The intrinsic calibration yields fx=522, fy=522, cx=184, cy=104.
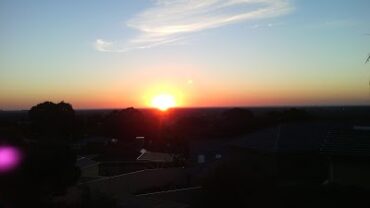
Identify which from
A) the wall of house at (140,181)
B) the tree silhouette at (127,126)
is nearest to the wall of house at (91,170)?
the wall of house at (140,181)

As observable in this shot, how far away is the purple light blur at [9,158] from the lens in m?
18.1

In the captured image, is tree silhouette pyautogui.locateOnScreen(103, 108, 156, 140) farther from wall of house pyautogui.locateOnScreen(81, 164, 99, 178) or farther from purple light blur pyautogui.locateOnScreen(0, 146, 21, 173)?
purple light blur pyautogui.locateOnScreen(0, 146, 21, 173)

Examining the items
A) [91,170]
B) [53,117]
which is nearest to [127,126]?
[53,117]

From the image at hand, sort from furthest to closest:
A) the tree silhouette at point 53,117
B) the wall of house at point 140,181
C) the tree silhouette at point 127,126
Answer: the tree silhouette at point 127,126, the tree silhouette at point 53,117, the wall of house at point 140,181

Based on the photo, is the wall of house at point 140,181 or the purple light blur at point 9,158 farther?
the wall of house at point 140,181

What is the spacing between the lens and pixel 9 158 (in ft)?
61.0

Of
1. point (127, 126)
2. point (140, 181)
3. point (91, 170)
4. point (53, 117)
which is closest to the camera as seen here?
point (140, 181)

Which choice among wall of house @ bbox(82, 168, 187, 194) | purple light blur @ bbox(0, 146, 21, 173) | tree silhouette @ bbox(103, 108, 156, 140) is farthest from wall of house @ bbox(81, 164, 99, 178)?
tree silhouette @ bbox(103, 108, 156, 140)

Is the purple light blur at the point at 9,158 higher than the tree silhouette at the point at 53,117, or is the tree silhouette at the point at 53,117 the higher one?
the tree silhouette at the point at 53,117

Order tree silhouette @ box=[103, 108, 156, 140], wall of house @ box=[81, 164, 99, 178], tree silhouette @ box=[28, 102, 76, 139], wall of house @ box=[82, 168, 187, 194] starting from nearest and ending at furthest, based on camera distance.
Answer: wall of house @ box=[82, 168, 187, 194], wall of house @ box=[81, 164, 99, 178], tree silhouette @ box=[28, 102, 76, 139], tree silhouette @ box=[103, 108, 156, 140]

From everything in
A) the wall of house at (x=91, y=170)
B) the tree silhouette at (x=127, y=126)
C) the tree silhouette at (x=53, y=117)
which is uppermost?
the tree silhouette at (x=53, y=117)

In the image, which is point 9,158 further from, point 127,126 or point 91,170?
point 127,126

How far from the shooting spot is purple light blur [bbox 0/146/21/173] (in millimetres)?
18109

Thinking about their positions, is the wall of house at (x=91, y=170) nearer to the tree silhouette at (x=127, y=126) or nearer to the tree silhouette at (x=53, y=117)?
the tree silhouette at (x=53, y=117)
